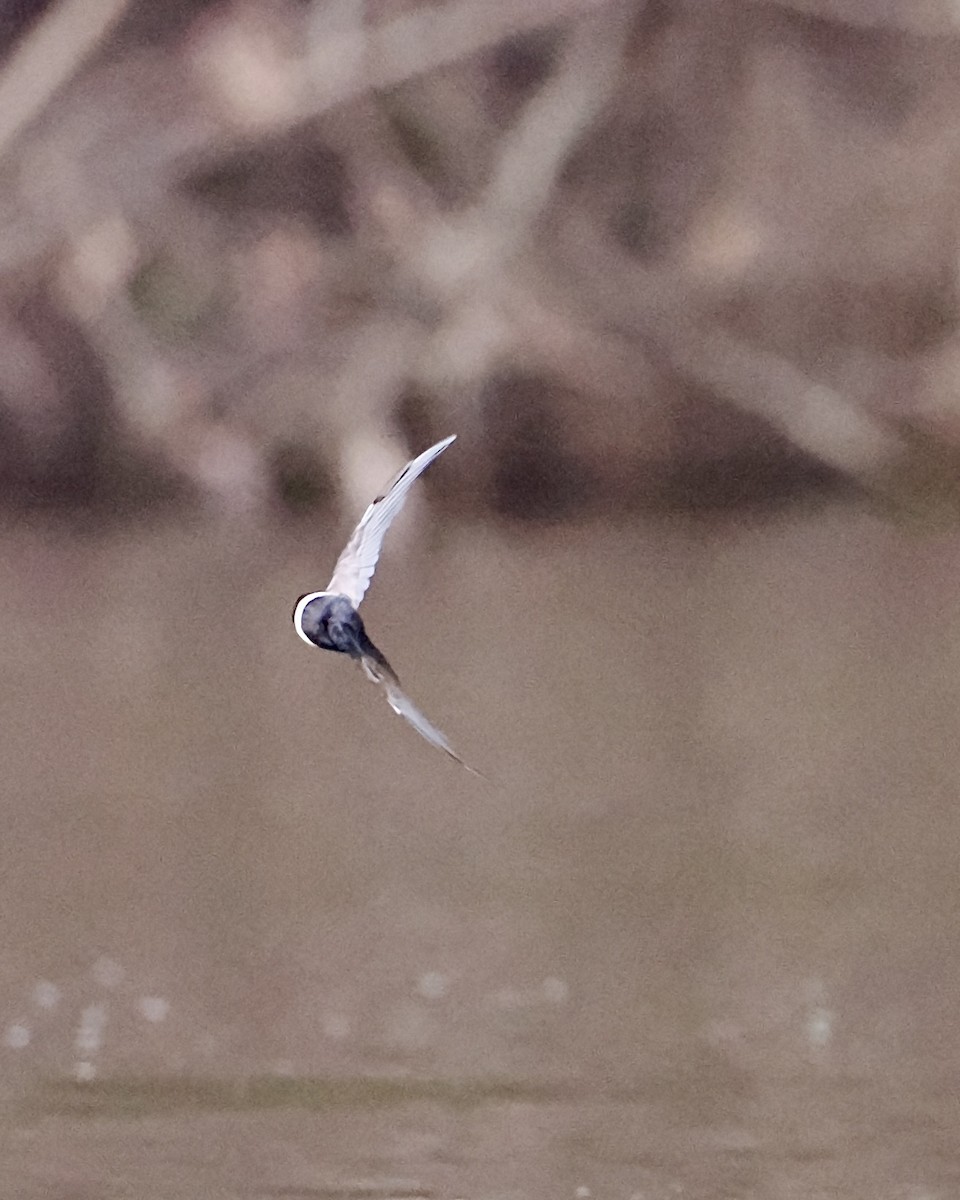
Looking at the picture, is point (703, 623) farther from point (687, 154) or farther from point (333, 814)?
point (687, 154)

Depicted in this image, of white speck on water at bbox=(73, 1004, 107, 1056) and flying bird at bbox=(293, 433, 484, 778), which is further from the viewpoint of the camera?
white speck on water at bbox=(73, 1004, 107, 1056)

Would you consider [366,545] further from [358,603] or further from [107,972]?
[107,972]

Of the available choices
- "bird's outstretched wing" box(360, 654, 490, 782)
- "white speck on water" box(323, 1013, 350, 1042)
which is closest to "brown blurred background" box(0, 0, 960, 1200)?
"white speck on water" box(323, 1013, 350, 1042)

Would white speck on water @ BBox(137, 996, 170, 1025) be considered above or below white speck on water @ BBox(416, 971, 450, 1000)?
below

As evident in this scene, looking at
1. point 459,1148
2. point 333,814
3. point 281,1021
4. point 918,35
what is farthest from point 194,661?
point 918,35

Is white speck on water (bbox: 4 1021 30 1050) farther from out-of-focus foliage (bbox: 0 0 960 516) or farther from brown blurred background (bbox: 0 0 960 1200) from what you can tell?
out-of-focus foliage (bbox: 0 0 960 516)

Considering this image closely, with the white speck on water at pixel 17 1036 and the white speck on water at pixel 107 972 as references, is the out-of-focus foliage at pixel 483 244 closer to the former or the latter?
the white speck on water at pixel 107 972

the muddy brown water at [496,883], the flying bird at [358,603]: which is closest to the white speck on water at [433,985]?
the muddy brown water at [496,883]
